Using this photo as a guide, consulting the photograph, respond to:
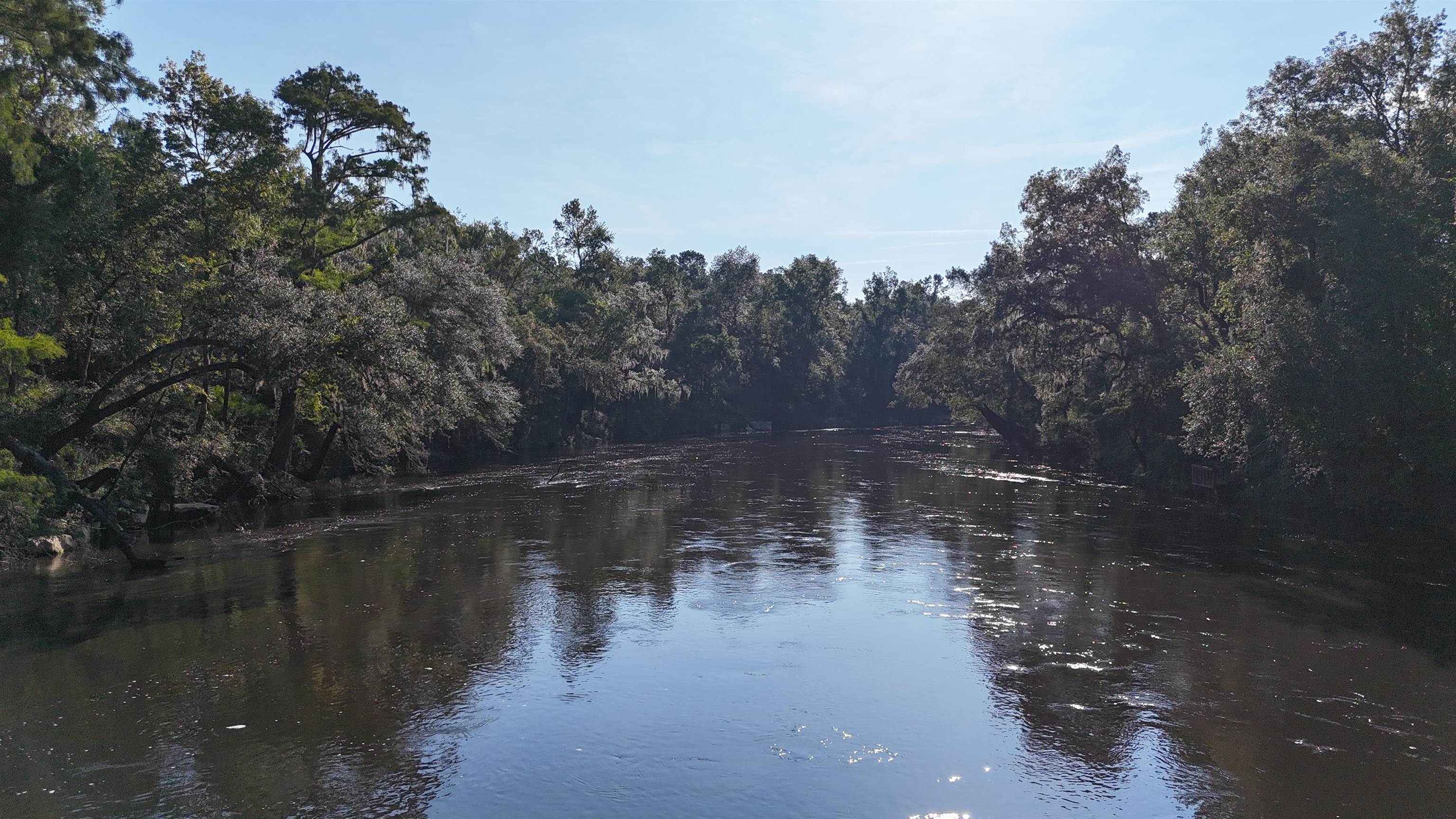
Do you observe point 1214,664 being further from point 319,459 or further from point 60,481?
point 319,459

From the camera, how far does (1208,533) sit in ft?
74.3

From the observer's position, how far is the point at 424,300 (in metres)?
34.7

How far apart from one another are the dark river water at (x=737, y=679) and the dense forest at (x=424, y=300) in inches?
147

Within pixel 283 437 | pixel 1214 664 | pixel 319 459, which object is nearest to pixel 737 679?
pixel 1214 664

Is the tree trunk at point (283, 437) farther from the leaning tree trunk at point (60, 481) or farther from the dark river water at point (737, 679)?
the leaning tree trunk at point (60, 481)

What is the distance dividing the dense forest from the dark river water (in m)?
3.73

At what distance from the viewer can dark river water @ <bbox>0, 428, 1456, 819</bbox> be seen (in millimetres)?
8008

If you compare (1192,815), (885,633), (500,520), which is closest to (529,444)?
(500,520)

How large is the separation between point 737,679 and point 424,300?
27.9m

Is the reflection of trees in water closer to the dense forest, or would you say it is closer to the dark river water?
the dark river water

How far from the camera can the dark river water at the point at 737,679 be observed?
26.3 ft

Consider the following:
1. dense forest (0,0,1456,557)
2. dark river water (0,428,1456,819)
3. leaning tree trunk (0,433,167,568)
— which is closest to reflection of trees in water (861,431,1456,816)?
dark river water (0,428,1456,819)

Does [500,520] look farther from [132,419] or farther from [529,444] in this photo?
[529,444]

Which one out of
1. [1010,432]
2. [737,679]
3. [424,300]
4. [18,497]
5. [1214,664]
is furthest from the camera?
[1010,432]
